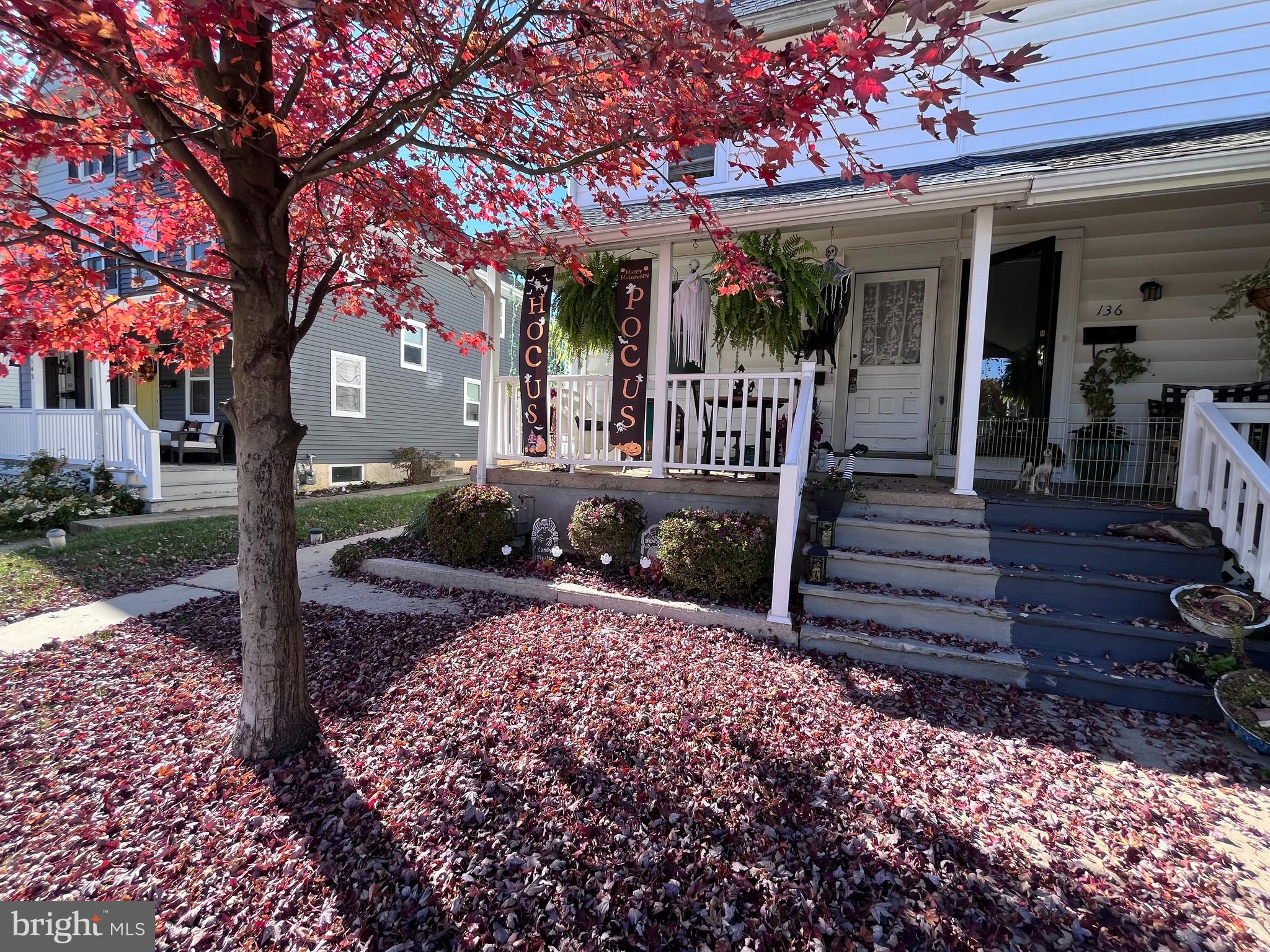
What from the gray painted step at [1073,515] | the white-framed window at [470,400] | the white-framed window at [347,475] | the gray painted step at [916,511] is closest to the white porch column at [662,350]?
the gray painted step at [916,511]

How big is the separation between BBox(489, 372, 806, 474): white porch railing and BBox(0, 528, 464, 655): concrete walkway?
1.96m

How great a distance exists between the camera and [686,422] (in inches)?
197

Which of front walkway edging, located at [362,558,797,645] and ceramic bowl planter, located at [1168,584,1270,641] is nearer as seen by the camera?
ceramic bowl planter, located at [1168,584,1270,641]

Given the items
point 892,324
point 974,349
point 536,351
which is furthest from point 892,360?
point 536,351

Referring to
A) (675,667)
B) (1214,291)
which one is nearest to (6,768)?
(675,667)

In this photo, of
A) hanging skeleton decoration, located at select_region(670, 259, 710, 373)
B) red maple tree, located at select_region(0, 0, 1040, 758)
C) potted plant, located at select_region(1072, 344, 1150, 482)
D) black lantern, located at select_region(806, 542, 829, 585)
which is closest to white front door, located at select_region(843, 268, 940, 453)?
potted plant, located at select_region(1072, 344, 1150, 482)

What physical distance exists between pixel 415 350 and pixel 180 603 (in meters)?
9.85

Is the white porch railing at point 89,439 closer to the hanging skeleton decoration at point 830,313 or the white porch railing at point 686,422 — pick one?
the white porch railing at point 686,422

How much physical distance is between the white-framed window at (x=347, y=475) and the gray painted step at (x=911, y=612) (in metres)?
10.6

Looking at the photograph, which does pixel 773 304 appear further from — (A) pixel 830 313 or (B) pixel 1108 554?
(B) pixel 1108 554

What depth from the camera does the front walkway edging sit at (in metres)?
3.89

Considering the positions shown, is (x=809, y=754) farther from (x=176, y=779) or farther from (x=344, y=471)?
(x=344, y=471)

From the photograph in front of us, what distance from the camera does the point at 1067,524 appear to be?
4.09 m

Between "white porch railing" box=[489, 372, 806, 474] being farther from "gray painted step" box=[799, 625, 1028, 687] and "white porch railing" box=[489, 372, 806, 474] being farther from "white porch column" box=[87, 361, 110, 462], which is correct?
"white porch column" box=[87, 361, 110, 462]
